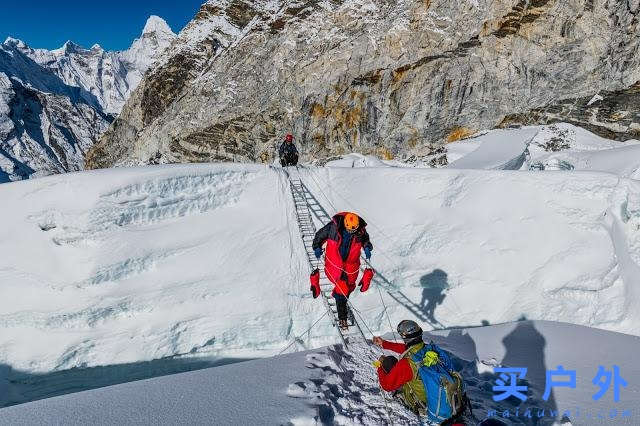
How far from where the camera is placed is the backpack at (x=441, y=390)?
3.76 meters

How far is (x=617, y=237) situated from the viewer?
29.7 ft

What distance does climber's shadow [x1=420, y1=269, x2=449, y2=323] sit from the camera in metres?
9.55

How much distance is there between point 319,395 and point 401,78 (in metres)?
31.8

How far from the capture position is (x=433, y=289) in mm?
9727

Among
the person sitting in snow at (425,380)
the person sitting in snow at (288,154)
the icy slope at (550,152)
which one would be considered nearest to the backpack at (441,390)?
the person sitting in snow at (425,380)

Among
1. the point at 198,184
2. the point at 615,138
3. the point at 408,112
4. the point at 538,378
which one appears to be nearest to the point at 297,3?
the point at 408,112

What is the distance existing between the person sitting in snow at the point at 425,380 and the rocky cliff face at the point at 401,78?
25.1 meters

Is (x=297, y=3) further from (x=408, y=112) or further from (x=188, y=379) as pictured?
(x=188, y=379)

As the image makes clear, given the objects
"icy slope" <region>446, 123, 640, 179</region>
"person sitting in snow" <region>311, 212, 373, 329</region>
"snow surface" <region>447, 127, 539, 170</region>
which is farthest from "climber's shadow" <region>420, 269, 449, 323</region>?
"snow surface" <region>447, 127, 539, 170</region>

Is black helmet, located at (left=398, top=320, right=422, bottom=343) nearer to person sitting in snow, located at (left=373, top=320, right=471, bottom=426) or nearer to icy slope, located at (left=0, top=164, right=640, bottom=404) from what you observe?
person sitting in snow, located at (left=373, top=320, right=471, bottom=426)

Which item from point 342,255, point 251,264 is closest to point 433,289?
point 342,255

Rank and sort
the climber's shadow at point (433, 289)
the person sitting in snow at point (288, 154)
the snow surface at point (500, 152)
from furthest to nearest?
the snow surface at point (500, 152)
the person sitting in snow at point (288, 154)
the climber's shadow at point (433, 289)

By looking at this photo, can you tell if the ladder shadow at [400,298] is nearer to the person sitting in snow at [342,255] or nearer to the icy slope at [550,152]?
the person sitting in snow at [342,255]

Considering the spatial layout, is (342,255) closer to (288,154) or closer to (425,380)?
(425,380)
